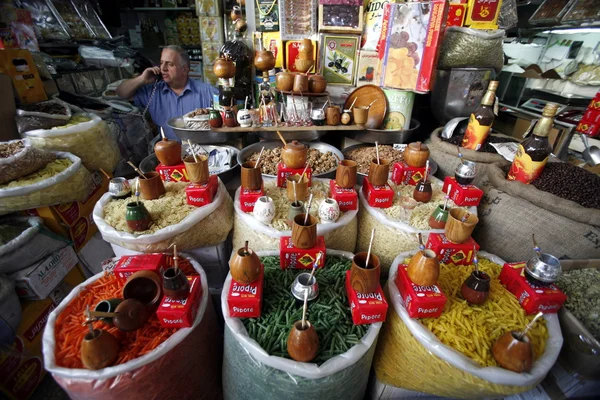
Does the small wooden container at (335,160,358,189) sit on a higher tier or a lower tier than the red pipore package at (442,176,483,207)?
higher

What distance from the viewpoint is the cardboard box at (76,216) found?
1.61 meters

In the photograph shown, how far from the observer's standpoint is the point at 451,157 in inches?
74.8

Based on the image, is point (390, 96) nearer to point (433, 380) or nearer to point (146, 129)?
point (433, 380)

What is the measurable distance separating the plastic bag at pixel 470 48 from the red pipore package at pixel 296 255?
5.89 feet

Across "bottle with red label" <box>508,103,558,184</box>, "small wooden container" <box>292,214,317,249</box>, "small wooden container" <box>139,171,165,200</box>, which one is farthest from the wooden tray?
"small wooden container" <box>139,171,165,200</box>

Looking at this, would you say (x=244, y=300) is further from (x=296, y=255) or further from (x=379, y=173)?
(x=379, y=173)

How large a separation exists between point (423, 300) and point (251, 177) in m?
0.96

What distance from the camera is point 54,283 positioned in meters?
1.60

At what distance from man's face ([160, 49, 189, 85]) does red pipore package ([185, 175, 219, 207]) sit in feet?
5.61

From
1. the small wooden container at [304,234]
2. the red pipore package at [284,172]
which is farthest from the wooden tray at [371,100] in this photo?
the small wooden container at [304,234]

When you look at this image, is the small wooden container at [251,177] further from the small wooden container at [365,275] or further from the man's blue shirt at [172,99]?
the man's blue shirt at [172,99]

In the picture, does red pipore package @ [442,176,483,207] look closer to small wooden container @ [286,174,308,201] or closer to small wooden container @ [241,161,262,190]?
small wooden container @ [286,174,308,201]

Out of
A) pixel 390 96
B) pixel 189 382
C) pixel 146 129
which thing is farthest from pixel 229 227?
pixel 146 129

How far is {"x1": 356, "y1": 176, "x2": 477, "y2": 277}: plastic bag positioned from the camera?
1400mm
